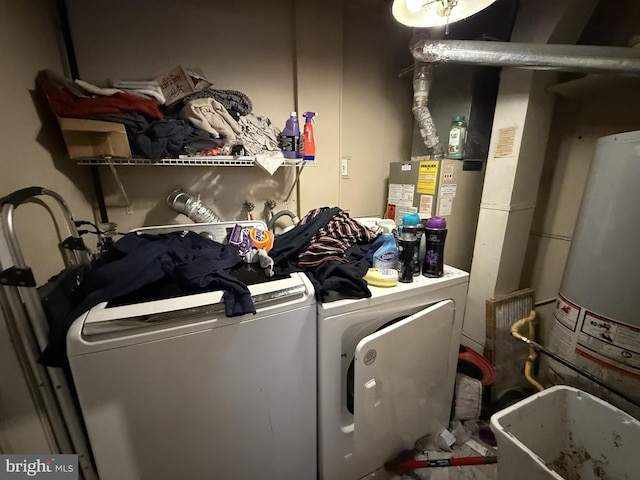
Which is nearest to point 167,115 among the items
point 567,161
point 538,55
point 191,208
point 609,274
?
point 191,208

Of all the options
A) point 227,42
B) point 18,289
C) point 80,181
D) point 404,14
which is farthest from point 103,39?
point 404,14

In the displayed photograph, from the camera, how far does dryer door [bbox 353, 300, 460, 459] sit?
→ 0.89 metres

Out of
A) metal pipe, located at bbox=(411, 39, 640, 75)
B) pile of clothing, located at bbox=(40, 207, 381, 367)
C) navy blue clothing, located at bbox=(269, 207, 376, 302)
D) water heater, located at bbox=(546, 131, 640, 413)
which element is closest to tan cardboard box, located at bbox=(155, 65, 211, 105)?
pile of clothing, located at bbox=(40, 207, 381, 367)

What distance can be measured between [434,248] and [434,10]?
102 centimetres

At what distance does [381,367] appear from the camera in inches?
36.3

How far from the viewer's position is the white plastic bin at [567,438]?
86cm

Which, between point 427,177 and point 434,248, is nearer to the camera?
point 434,248

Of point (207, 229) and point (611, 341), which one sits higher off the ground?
point (207, 229)

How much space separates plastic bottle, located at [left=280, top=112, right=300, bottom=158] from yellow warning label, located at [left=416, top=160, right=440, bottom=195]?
819 mm

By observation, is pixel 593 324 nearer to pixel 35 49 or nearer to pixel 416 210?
pixel 416 210

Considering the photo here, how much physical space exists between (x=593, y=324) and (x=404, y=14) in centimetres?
161

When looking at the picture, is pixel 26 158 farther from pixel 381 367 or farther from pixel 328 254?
pixel 381 367

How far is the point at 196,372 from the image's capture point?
0.77m

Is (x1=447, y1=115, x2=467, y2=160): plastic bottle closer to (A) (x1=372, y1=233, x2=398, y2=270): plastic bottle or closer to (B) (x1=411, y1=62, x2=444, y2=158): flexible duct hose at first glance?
(B) (x1=411, y1=62, x2=444, y2=158): flexible duct hose
